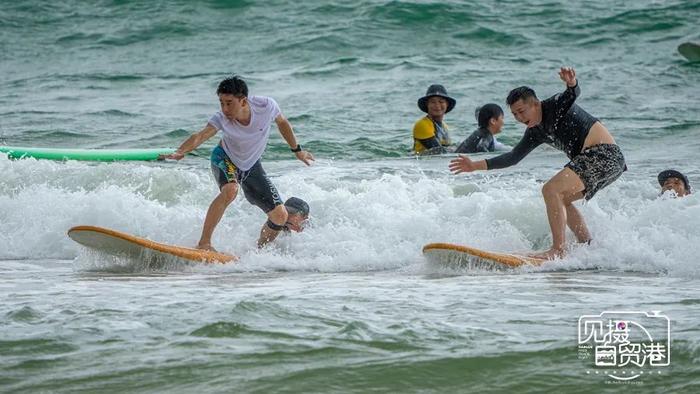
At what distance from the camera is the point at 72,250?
10.2m

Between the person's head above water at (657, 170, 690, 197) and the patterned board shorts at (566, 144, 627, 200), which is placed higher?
the patterned board shorts at (566, 144, 627, 200)

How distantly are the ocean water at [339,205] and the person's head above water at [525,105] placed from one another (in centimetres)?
106

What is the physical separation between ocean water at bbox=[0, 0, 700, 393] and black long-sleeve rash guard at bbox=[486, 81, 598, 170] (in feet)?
2.72

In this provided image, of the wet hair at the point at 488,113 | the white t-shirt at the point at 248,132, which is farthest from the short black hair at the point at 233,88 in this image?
the wet hair at the point at 488,113

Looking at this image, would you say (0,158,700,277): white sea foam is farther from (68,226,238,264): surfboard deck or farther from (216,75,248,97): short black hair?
(216,75,248,97): short black hair

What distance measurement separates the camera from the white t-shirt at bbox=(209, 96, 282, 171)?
8.81 meters

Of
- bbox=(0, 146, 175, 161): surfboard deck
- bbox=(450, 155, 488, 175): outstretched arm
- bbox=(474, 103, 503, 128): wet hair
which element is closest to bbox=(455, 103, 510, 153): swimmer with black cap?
bbox=(474, 103, 503, 128): wet hair

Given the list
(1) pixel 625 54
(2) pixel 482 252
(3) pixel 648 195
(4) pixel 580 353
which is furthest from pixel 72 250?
(1) pixel 625 54

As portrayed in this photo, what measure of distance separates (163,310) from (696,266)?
3.80 meters

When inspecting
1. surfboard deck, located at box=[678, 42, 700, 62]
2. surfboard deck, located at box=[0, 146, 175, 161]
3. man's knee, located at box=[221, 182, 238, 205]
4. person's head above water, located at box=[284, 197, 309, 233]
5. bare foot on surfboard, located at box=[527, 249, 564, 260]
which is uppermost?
surfboard deck, located at box=[678, 42, 700, 62]

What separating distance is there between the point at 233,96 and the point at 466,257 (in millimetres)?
2127

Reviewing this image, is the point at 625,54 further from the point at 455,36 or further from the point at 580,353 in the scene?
the point at 580,353

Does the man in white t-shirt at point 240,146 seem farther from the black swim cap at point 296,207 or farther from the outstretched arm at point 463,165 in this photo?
the outstretched arm at point 463,165

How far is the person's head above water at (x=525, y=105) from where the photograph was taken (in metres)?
8.34
